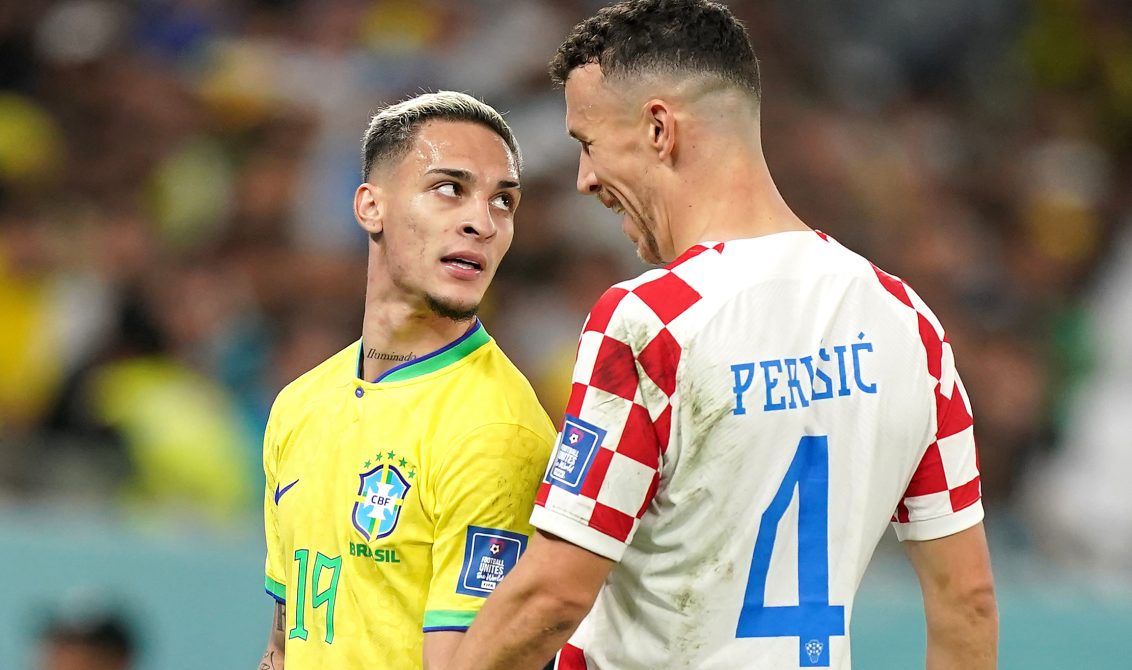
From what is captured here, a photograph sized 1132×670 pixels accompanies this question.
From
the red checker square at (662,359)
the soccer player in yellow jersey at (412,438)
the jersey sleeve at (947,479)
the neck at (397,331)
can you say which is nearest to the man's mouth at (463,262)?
the soccer player in yellow jersey at (412,438)

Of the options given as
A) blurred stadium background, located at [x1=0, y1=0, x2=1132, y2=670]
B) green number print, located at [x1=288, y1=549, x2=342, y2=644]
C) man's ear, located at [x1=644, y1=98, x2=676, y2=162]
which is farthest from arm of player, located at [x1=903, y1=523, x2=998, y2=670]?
blurred stadium background, located at [x1=0, y1=0, x2=1132, y2=670]

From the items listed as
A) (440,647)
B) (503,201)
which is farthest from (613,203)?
(440,647)

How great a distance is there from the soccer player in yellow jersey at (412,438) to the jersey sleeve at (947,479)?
706 mm

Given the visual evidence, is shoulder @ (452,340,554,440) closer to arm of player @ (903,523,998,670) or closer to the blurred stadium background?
arm of player @ (903,523,998,670)

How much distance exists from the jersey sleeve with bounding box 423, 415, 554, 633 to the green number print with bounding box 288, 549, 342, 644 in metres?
0.24

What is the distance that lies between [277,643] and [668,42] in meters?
1.48

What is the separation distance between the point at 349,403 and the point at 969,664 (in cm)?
130

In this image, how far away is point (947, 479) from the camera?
270 cm

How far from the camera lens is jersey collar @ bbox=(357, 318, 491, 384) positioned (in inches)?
113

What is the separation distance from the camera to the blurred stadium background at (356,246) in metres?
5.38

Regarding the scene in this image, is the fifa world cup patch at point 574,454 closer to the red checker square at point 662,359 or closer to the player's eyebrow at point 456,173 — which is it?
the red checker square at point 662,359

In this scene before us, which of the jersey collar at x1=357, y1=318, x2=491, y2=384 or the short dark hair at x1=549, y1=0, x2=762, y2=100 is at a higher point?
the short dark hair at x1=549, y1=0, x2=762, y2=100

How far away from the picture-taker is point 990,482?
655 centimetres

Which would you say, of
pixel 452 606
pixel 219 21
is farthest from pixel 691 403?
pixel 219 21
